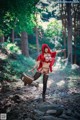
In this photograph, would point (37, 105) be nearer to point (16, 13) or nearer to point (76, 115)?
point (76, 115)

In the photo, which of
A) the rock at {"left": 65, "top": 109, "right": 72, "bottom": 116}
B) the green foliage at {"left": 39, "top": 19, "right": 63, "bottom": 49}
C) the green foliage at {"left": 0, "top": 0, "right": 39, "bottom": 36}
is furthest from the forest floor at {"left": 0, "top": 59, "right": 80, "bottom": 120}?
the green foliage at {"left": 39, "top": 19, "right": 63, "bottom": 49}

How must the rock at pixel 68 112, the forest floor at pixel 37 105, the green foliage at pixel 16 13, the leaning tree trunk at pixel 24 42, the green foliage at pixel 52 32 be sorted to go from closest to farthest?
the forest floor at pixel 37 105 < the rock at pixel 68 112 < the green foliage at pixel 16 13 < the leaning tree trunk at pixel 24 42 < the green foliage at pixel 52 32

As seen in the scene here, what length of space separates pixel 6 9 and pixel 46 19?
3624cm

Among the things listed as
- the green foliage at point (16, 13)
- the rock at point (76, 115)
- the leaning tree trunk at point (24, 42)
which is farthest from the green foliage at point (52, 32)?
the rock at point (76, 115)

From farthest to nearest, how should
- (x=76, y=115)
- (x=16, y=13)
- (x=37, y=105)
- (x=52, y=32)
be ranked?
(x=52, y=32), (x=16, y=13), (x=37, y=105), (x=76, y=115)

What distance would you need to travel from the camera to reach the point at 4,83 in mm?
13227

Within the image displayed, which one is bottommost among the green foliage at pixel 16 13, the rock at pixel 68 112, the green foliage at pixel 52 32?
the green foliage at pixel 52 32

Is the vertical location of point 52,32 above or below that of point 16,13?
below

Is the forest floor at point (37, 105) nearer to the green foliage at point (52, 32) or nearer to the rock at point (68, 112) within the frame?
the rock at point (68, 112)

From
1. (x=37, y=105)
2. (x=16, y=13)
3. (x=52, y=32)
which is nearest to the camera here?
(x=37, y=105)

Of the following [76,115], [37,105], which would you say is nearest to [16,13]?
[37,105]

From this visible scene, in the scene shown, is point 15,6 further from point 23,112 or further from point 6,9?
point 23,112

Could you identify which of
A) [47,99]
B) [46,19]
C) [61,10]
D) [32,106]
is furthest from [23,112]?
[46,19]

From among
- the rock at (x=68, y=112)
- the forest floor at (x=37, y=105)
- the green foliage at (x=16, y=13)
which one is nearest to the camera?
the forest floor at (x=37, y=105)
